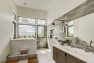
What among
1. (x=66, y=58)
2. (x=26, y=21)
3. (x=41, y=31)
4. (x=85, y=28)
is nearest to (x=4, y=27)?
(x=66, y=58)

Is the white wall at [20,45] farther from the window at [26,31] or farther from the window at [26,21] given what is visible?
the window at [26,21]

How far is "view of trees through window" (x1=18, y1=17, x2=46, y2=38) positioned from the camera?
654 cm

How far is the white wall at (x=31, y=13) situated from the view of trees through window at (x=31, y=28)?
14.7 inches

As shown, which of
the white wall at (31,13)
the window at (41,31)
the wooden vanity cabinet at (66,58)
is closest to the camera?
the wooden vanity cabinet at (66,58)

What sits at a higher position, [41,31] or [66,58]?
[41,31]

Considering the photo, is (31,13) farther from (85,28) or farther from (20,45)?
(85,28)

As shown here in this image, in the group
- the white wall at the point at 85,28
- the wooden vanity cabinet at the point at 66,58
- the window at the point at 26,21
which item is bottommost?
the wooden vanity cabinet at the point at 66,58

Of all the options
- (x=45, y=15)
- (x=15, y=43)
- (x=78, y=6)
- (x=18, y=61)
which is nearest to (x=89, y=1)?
(x=78, y=6)

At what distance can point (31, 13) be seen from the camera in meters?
6.63

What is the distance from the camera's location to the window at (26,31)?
657 cm

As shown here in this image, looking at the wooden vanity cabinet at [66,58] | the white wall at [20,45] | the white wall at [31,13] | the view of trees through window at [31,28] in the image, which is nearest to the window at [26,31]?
the view of trees through window at [31,28]

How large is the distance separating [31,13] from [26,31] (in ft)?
5.61

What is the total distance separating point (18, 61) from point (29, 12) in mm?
4391

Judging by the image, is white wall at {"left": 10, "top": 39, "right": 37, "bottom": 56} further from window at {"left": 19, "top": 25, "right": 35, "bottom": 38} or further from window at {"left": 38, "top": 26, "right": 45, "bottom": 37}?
window at {"left": 38, "top": 26, "right": 45, "bottom": 37}
